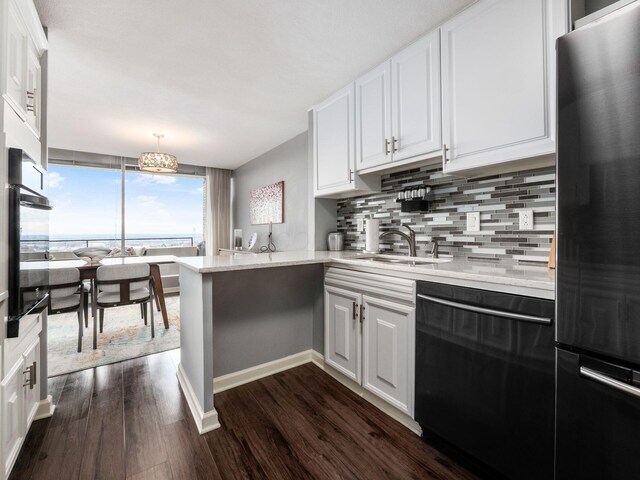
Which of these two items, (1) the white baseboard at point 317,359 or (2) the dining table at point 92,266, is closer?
(2) the dining table at point 92,266

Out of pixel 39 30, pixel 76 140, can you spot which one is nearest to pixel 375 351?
pixel 39 30

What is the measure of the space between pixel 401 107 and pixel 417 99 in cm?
12

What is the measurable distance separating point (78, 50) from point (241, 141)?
217cm

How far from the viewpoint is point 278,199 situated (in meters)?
4.21

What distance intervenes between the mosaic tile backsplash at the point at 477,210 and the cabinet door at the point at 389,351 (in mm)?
647

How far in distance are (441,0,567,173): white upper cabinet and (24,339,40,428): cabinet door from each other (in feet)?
7.94

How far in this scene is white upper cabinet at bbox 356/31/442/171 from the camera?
175cm

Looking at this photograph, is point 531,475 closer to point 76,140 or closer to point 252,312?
point 252,312

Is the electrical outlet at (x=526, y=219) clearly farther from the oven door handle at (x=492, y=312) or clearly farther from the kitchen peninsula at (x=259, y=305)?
the oven door handle at (x=492, y=312)

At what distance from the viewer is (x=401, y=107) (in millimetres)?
1930

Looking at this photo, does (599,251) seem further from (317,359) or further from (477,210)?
(317,359)

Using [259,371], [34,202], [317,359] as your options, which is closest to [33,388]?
[34,202]

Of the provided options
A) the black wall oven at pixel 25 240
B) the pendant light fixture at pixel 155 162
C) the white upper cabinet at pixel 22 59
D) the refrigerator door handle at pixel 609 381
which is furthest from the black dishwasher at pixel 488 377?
the pendant light fixture at pixel 155 162

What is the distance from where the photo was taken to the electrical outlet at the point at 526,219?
1.60 m
